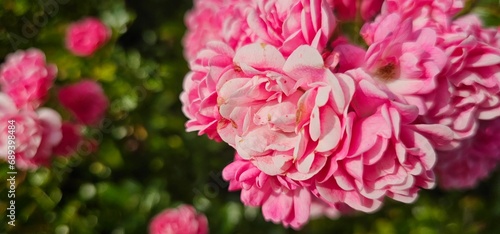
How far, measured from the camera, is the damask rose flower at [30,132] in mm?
1059

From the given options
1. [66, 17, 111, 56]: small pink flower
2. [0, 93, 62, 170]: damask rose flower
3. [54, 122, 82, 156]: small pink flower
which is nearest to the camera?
[0, 93, 62, 170]: damask rose flower

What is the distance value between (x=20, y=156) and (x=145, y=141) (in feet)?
1.55

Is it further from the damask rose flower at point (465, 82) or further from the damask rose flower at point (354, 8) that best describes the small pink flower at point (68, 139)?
the damask rose flower at point (465, 82)

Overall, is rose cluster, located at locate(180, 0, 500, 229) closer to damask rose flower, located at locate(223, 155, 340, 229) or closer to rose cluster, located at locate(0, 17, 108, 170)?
damask rose flower, located at locate(223, 155, 340, 229)

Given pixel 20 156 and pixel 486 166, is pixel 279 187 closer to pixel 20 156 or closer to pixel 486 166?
pixel 486 166

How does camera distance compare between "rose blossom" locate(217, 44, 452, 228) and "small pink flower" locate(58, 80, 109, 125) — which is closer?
"rose blossom" locate(217, 44, 452, 228)

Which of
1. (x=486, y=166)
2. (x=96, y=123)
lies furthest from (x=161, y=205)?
(x=486, y=166)

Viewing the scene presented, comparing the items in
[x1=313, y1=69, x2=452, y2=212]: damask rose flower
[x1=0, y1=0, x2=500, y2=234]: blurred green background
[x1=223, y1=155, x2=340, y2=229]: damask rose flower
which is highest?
[x1=313, y1=69, x2=452, y2=212]: damask rose flower

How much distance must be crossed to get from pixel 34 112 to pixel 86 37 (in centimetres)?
36

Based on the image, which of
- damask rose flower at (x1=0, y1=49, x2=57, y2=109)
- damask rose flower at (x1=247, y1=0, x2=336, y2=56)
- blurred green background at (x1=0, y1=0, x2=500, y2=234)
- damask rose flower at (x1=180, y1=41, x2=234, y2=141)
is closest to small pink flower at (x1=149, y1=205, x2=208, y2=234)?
blurred green background at (x1=0, y1=0, x2=500, y2=234)

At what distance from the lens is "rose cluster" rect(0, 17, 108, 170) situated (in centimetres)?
107

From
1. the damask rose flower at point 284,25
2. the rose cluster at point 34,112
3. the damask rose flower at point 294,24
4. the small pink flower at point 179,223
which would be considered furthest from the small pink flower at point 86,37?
the damask rose flower at point 294,24

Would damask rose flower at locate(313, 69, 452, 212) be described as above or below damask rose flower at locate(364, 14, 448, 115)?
below

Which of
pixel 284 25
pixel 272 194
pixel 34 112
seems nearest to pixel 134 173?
pixel 34 112
